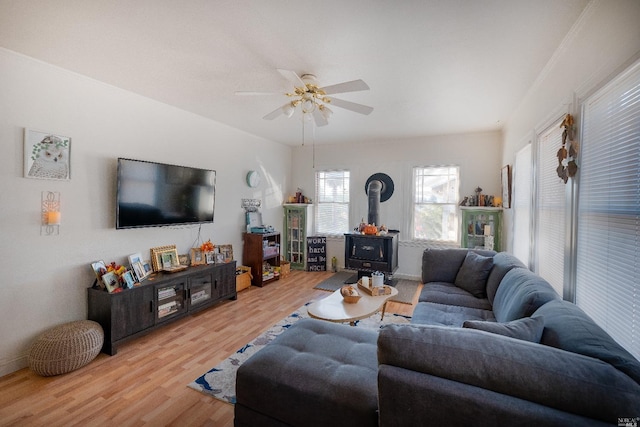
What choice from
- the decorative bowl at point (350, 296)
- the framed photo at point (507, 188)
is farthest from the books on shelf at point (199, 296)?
the framed photo at point (507, 188)

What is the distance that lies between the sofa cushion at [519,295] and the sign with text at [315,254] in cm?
360

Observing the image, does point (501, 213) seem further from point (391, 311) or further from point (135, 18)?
point (135, 18)

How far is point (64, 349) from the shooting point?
2242mm

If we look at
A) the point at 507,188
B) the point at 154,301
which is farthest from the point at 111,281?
the point at 507,188

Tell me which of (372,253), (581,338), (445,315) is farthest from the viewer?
(372,253)

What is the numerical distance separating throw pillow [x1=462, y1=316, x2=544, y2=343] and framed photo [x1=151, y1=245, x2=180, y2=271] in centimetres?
327

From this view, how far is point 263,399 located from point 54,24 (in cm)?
280

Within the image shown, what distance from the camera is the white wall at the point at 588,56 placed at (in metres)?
1.34

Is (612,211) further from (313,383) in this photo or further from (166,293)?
(166,293)

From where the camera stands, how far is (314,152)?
5.87 m

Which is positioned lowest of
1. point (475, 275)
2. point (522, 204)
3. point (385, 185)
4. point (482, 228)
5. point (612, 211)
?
point (475, 275)

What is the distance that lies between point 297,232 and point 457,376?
16.1ft

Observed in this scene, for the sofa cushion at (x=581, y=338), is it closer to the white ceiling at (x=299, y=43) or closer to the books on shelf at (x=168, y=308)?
the white ceiling at (x=299, y=43)

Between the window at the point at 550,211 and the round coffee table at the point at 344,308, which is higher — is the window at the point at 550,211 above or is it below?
above
